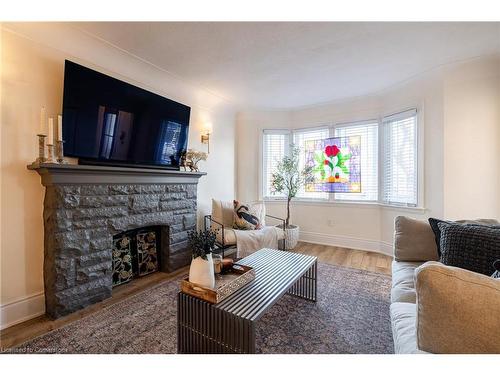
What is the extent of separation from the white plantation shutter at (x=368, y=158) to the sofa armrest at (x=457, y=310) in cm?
345

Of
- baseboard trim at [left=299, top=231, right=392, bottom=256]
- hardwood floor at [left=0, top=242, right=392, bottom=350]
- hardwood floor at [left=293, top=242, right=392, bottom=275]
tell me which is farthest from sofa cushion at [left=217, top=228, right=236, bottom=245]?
baseboard trim at [left=299, top=231, right=392, bottom=256]

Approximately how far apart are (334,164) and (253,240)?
2.11m

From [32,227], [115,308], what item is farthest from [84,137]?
[115,308]

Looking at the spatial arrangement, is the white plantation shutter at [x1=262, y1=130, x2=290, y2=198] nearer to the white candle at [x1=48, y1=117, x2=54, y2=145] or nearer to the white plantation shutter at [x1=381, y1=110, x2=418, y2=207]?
the white plantation shutter at [x1=381, y1=110, x2=418, y2=207]

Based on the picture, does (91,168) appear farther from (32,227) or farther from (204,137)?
(204,137)

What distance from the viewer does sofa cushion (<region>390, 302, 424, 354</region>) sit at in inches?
36.6

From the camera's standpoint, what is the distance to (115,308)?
2.05 meters

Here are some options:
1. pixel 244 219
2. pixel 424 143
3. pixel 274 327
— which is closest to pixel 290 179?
pixel 244 219

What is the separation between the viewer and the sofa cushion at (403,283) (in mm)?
1414

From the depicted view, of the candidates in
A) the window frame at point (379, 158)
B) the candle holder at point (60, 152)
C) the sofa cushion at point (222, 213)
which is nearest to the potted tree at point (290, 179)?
the window frame at point (379, 158)

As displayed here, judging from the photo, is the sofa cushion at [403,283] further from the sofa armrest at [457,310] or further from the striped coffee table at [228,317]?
the sofa armrest at [457,310]

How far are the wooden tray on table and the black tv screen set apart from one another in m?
1.65
